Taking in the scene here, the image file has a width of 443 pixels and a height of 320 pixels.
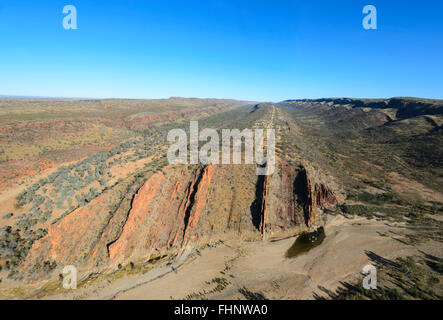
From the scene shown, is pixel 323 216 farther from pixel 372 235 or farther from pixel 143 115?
pixel 143 115

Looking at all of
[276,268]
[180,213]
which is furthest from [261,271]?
[180,213]

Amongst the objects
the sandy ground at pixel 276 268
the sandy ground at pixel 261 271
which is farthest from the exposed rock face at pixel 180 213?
the sandy ground at pixel 276 268

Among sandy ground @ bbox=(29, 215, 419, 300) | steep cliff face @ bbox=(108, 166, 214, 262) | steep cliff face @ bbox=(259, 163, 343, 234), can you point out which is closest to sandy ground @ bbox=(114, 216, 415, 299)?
sandy ground @ bbox=(29, 215, 419, 300)

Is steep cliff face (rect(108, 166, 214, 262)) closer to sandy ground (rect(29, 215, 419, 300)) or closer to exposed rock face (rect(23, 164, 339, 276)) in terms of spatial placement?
exposed rock face (rect(23, 164, 339, 276))

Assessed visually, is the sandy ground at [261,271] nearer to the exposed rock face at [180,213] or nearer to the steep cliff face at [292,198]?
the exposed rock face at [180,213]

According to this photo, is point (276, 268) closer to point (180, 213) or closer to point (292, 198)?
point (292, 198)

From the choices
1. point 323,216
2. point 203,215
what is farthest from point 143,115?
point 323,216

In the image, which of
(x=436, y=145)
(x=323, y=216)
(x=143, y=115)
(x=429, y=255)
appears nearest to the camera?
(x=429, y=255)

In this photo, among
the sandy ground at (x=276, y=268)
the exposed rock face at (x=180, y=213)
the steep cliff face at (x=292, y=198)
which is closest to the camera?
the sandy ground at (x=276, y=268)
